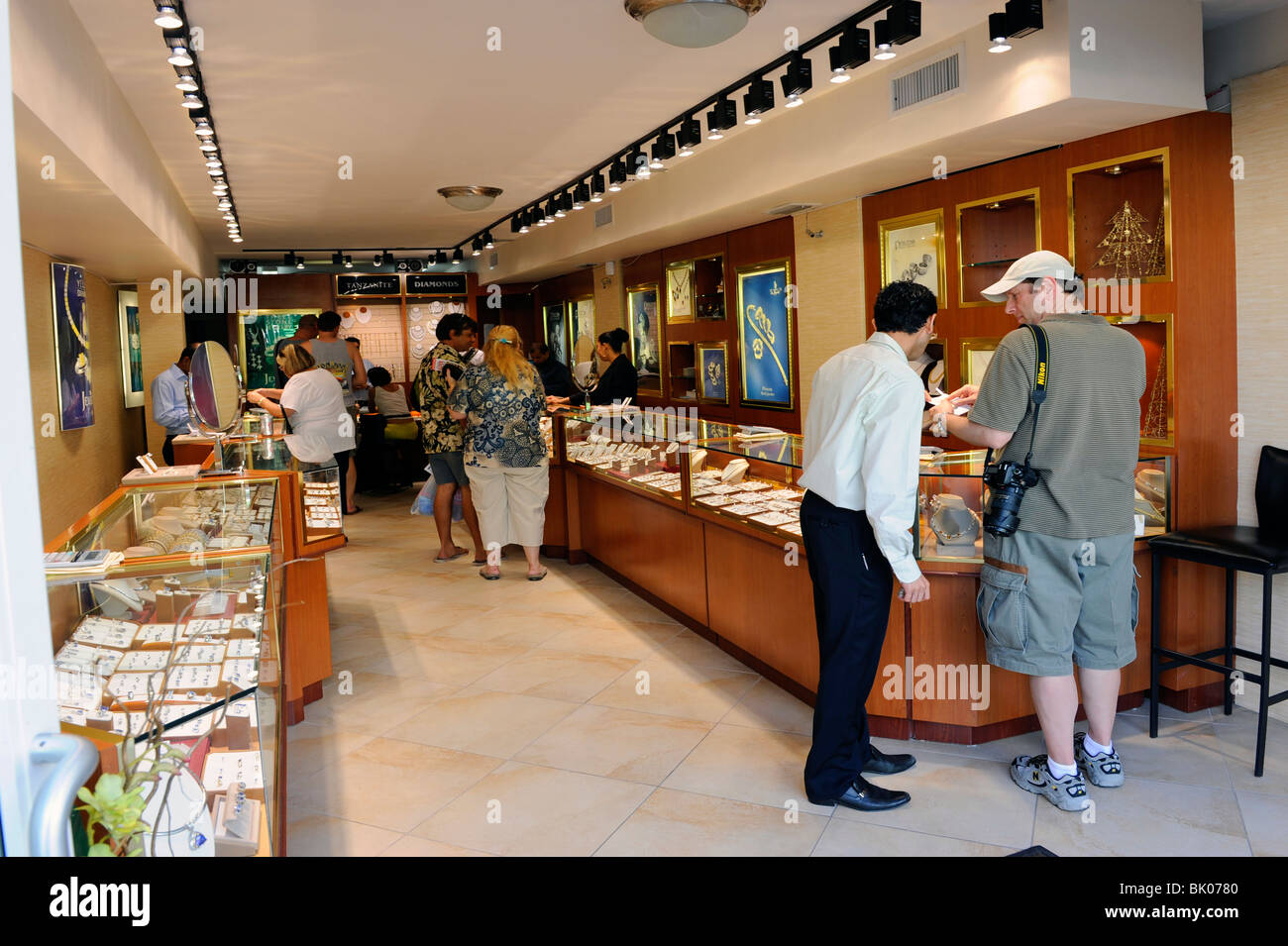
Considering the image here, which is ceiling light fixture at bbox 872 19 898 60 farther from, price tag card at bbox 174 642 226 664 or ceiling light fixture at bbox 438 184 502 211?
ceiling light fixture at bbox 438 184 502 211

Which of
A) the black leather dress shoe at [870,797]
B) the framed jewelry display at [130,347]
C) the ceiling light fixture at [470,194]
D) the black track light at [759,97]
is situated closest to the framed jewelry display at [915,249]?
the black track light at [759,97]

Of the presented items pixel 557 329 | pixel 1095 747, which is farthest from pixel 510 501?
pixel 557 329

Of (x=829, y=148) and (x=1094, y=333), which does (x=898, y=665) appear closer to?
(x=1094, y=333)

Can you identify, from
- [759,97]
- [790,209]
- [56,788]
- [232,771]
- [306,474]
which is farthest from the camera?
[790,209]

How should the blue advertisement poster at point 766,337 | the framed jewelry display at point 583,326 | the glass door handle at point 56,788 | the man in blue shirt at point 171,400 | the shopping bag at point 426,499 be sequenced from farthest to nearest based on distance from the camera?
the framed jewelry display at point 583,326
the man in blue shirt at point 171,400
the shopping bag at point 426,499
the blue advertisement poster at point 766,337
the glass door handle at point 56,788

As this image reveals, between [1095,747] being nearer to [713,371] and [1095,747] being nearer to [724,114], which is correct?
[724,114]

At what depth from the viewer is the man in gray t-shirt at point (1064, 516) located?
318 centimetres

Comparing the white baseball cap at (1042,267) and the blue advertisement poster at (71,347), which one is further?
the blue advertisement poster at (71,347)

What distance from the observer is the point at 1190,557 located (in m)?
3.72

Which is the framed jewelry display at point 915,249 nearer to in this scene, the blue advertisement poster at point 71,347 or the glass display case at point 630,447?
the glass display case at point 630,447

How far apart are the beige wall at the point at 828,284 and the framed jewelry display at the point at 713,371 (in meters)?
1.39

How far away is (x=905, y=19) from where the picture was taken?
3.84m

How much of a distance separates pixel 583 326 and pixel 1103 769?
9.71 metres
